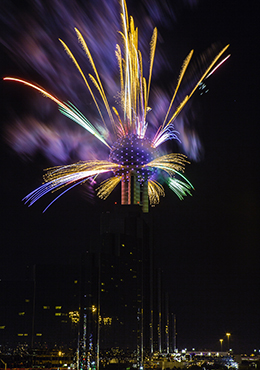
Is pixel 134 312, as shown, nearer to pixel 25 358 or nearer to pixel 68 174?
pixel 25 358

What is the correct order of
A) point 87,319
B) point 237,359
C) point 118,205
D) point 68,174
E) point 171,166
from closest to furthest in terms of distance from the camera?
point 68,174
point 171,166
point 237,359
point 87,319
point 118,205

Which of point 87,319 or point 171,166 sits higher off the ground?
point 171,166

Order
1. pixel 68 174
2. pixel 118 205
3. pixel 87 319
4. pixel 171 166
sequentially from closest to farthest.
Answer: pixel 68 174, pixel 171 166, pixel 87 319, pixel 118 205

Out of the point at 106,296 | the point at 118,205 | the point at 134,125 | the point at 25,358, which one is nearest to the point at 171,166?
the point at 134,125

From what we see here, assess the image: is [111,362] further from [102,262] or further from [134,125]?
[134,125]

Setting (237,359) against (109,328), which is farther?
(109,328)

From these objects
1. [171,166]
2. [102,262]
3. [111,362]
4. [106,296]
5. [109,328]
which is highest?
[171,166]

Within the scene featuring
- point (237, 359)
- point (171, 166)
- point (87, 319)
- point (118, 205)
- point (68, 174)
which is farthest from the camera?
point (118, 205)

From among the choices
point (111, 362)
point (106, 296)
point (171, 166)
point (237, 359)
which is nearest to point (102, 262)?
point (106, 296)

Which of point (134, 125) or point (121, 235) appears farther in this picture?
point (121, 235)
